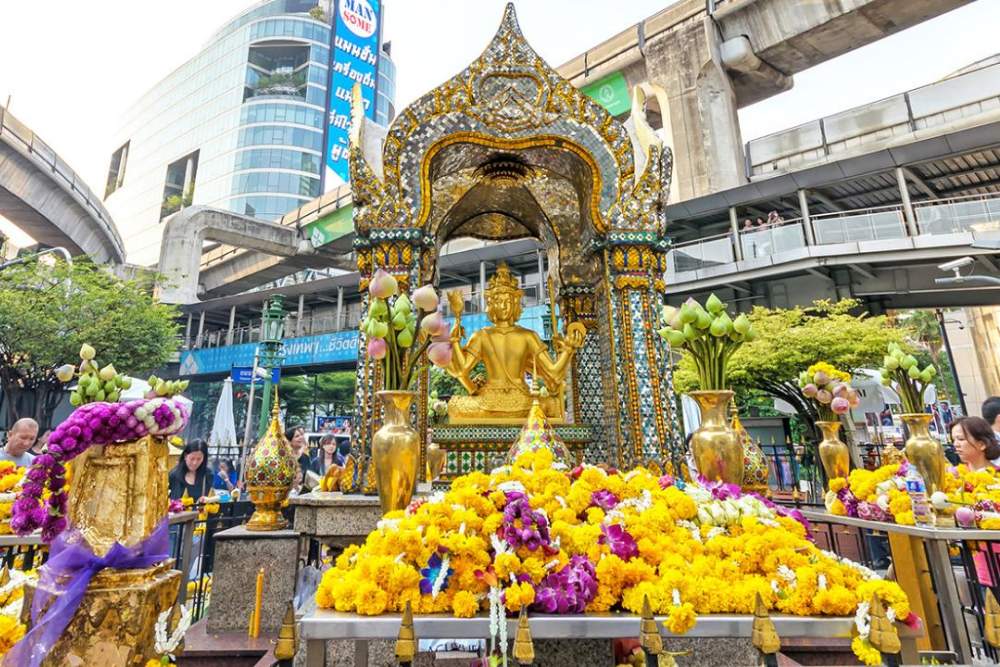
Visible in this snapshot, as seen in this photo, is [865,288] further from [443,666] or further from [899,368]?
[443,666]

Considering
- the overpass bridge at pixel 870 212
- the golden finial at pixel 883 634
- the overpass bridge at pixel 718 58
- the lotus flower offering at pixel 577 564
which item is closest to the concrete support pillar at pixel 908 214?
the overpass bridge at pixel 870 212

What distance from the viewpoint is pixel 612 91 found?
24.2m

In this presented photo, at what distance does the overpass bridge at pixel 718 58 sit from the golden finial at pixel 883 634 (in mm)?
21415

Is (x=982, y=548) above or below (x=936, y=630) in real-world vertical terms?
above

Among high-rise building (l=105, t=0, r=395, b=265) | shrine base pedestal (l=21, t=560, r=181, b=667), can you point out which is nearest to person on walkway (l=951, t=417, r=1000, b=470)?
shrine base pedestal (l=21, t=560, r=181, b=667)

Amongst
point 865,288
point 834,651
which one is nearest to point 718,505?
point 834,651

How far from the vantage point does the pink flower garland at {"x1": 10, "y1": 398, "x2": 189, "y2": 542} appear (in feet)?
8.49

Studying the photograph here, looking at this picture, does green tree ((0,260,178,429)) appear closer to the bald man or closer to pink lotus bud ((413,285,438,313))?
the bald man

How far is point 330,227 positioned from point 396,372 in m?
26.0

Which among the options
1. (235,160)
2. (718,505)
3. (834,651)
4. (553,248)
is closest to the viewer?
(718,505)

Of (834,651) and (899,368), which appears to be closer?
(834,651)

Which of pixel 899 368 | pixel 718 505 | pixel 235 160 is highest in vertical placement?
pixel 235 160

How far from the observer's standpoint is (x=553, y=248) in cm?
793

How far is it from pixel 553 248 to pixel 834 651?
18.8 ft
